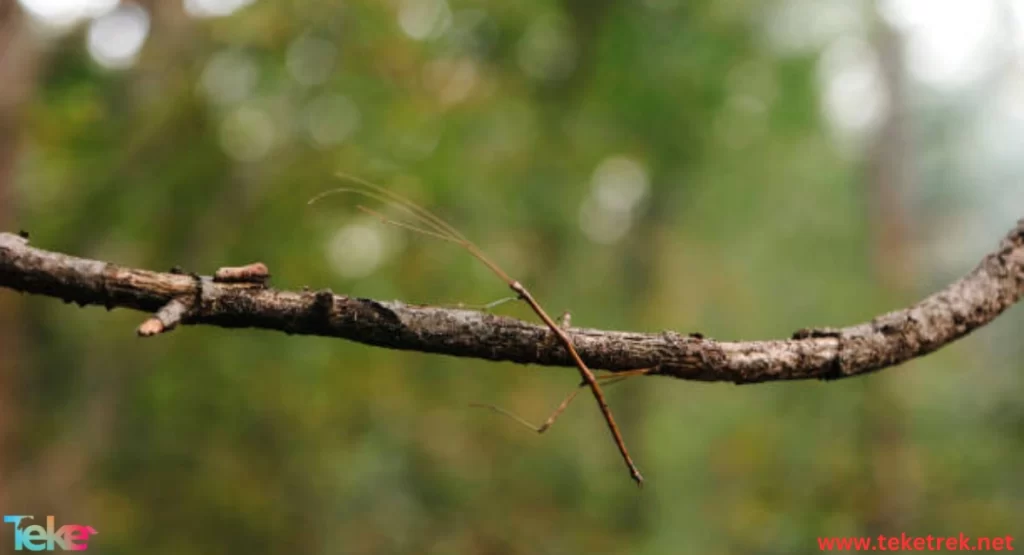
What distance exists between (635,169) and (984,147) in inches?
192

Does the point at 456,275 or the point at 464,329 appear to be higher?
the point at 456,275

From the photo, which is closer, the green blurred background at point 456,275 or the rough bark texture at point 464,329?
the rough bark texture at point 464,329

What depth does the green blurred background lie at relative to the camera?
4.07 meters

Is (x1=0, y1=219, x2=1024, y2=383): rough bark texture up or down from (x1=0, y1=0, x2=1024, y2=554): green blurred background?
down

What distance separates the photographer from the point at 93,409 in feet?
13.5

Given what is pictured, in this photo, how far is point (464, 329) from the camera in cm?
95

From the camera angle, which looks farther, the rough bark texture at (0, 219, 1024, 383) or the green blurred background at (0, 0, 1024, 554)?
the green blurred background at (0, 0, 1024, 554)

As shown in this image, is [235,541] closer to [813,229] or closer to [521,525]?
[521,525]

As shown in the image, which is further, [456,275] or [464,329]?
[456,275]

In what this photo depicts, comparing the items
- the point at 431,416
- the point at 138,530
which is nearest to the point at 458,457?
the point at 431,416

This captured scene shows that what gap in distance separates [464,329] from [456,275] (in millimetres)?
3429

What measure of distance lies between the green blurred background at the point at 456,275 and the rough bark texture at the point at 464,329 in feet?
9.17

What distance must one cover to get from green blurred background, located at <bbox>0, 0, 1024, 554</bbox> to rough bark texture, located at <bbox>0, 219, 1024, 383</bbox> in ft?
9.17

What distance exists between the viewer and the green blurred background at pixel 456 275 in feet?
13.4
